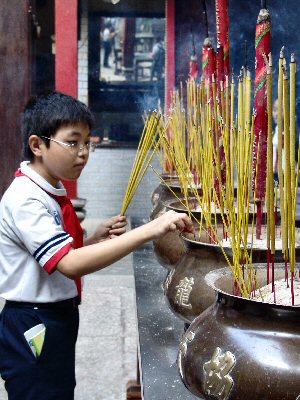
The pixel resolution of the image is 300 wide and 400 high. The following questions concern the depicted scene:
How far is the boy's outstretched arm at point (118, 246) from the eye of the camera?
1464 millimetres

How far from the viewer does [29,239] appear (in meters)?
1.62

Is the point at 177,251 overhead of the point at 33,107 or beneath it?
beneath

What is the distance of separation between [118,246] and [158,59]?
18.8 ft

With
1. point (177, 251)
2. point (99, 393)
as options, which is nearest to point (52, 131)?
point (177, 251)

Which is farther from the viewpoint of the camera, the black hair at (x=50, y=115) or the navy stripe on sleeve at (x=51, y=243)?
the black hair at (x=50, y=115)

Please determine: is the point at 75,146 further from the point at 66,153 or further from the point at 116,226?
the point at 116,226

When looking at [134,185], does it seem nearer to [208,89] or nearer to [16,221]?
[16,221]

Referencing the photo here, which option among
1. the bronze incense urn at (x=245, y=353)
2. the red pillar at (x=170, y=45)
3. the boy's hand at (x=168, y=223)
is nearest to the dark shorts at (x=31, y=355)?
the boy's hand at (x=168, y=223)

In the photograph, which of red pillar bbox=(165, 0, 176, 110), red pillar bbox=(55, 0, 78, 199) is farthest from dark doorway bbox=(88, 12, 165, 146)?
red pillar bbox=(55, 0, 78, 199)

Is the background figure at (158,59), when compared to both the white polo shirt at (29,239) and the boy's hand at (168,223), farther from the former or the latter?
the boy's hand at (168,223)

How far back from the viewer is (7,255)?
1733 mm

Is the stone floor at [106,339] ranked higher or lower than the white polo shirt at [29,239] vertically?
lower

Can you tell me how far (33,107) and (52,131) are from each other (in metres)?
0.12

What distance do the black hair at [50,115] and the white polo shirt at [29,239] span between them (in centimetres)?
9
